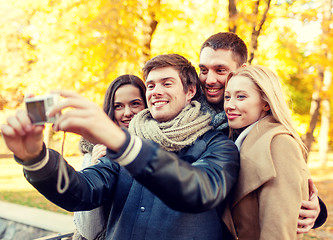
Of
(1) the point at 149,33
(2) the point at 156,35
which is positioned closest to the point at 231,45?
(1) the point at 149,33

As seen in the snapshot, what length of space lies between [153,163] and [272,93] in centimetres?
104

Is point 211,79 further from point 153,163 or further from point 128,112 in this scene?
point 153,163

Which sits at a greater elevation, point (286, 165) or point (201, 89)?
point (201, 89)

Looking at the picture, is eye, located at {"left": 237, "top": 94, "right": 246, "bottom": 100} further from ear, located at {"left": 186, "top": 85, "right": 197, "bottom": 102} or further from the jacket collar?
ear, located at {"left": 186, "top": 85, "right": 197, "bottom": 102}

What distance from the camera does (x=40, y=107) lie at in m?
1.22

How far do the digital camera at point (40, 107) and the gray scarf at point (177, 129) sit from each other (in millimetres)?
786

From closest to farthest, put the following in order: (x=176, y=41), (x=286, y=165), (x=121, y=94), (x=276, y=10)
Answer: (x=286, y=165)
(x=121, y=94)
(x=276, y=10)
(x=176, y=41)

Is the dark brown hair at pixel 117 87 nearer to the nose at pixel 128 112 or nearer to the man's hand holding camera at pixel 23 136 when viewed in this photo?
the nose at pixel 128 112

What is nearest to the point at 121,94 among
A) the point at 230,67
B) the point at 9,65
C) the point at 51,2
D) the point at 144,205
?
the point at 230,67

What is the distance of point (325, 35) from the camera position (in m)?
4.80

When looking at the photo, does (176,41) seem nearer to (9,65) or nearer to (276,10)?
(276,10)

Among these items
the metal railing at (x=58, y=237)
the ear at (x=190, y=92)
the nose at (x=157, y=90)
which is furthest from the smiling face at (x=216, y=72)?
the metal railing at (x=58, y=237)

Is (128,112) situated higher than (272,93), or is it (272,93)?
(272,93)

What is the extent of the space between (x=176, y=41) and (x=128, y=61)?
3.42ft
